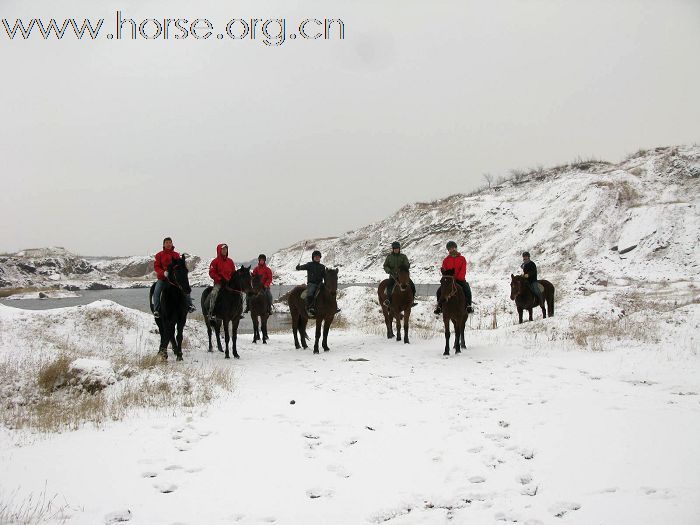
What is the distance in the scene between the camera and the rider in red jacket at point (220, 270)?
1177 cm

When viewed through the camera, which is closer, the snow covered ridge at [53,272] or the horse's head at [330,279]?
the horse's head at [330,279]

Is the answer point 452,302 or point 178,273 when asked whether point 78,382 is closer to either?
point 178,273

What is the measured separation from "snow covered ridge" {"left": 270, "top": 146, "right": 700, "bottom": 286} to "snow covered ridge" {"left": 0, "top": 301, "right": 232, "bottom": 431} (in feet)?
93.6

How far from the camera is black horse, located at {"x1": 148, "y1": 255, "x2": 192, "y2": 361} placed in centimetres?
1041

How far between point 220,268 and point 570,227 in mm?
45266

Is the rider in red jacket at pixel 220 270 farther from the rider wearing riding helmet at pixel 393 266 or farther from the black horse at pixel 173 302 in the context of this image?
the rider wearing riding helmet at pixel 393 266

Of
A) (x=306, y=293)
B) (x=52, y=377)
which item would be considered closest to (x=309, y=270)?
(x=306, y=293)

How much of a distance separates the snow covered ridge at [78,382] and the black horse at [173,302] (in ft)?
2.45

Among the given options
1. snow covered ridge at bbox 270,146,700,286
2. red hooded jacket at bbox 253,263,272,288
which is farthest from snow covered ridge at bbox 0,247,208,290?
red hooded jacket at bbox 253,263,272,288

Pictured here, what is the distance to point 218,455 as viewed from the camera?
489 cm

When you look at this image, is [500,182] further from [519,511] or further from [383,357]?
[519,511]

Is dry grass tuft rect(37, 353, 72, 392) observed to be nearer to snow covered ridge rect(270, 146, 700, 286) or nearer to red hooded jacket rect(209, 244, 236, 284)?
red hooded jacket rect(209, 244, 236, 284)

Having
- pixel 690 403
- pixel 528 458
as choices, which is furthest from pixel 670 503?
pixel 690 403

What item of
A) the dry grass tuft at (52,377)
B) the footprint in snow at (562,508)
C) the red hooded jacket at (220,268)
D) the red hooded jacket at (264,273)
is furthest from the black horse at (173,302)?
the footprint in snow at (562,508)
